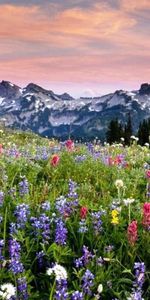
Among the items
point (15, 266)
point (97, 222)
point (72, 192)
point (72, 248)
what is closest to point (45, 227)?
point (72, 248)

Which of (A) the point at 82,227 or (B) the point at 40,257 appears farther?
(A) the point at 82,227

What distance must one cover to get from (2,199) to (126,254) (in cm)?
168

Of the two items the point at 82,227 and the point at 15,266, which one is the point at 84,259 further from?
the point at 15,266

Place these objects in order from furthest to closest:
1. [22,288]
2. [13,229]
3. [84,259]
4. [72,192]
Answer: [72,192]
[13,229]
[84,259]
[22,288]

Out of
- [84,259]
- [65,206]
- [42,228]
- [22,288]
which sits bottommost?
[22,288]

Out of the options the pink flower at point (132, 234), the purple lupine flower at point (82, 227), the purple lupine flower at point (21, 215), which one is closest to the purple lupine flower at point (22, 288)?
the purple lupine flower at point (21, 215)

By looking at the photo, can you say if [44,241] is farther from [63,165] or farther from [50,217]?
[63,165]

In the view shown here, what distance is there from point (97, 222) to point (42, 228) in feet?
1.98

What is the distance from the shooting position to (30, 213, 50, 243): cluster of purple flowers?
510 cm

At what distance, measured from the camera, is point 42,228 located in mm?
5289

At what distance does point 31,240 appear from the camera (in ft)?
16.5

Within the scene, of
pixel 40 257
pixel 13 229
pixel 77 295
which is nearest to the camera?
pixel 77 295

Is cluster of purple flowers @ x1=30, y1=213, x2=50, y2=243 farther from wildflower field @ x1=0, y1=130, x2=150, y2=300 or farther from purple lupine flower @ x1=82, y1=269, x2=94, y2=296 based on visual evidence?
purple lupine flower @ x1=82, y1=269, x2=94, y2=296

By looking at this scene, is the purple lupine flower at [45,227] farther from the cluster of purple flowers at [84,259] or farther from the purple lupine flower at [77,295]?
the purple lupine flower at [77,295]
